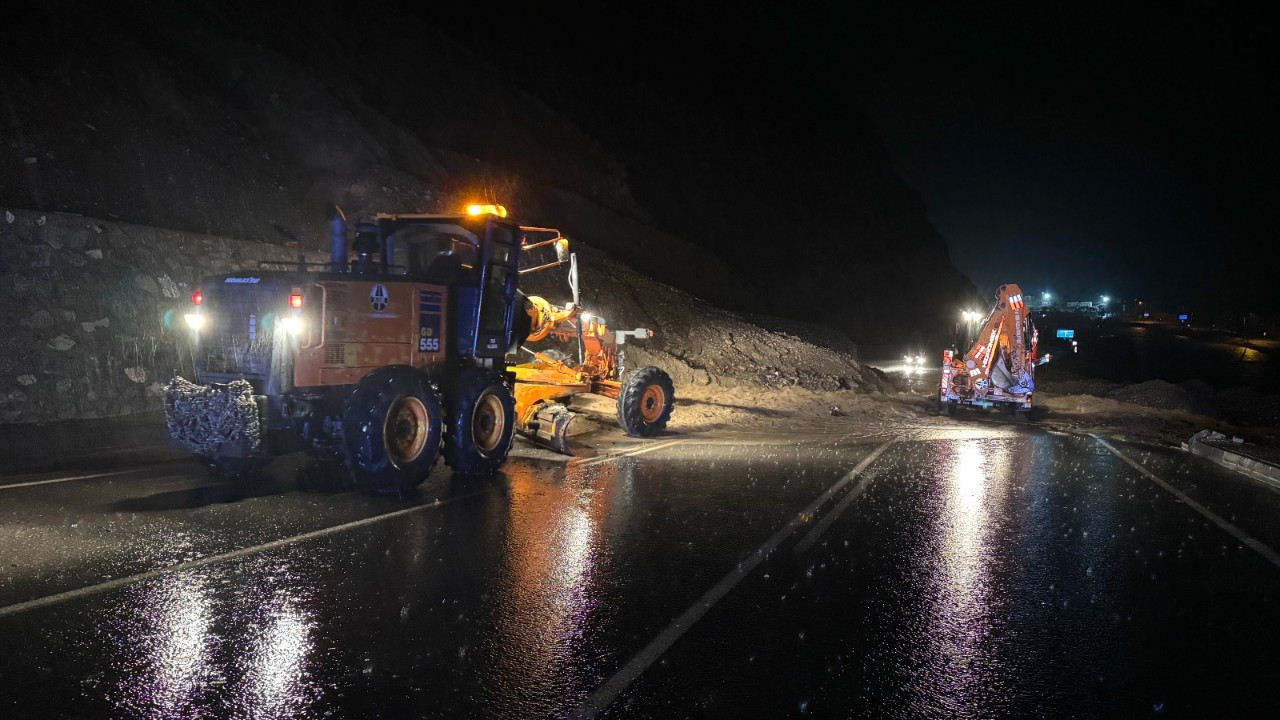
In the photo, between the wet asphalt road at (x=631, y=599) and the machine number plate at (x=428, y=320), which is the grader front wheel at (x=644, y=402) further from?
the wet asphalt road at (x=631, y=599)

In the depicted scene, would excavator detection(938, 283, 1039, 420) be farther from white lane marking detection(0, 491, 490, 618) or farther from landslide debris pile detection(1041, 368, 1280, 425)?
white lane marking detection(0, 491, 490, 618)

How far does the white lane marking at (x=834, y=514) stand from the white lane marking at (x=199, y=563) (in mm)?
3794

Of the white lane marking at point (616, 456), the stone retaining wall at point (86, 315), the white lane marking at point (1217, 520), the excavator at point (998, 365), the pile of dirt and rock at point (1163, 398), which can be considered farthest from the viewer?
the pile of dirt and rock at point (1163, 398)

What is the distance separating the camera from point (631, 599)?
19.5 feet

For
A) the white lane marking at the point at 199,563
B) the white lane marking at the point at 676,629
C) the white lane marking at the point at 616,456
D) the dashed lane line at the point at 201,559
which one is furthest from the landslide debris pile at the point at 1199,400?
the white lane marking at the point at 199,563

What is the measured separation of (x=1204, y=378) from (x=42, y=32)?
49.0 m

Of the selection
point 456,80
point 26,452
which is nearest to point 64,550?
point 26,452

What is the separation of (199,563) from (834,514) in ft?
18.9

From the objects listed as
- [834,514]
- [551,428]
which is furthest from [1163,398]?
[834,514]

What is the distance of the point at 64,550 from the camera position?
7062mm

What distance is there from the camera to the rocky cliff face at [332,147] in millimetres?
19453

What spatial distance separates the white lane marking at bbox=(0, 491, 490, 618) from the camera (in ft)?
18.9

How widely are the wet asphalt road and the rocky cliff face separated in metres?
11.4

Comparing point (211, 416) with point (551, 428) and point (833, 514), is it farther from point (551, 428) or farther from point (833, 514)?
point (833, 514)
